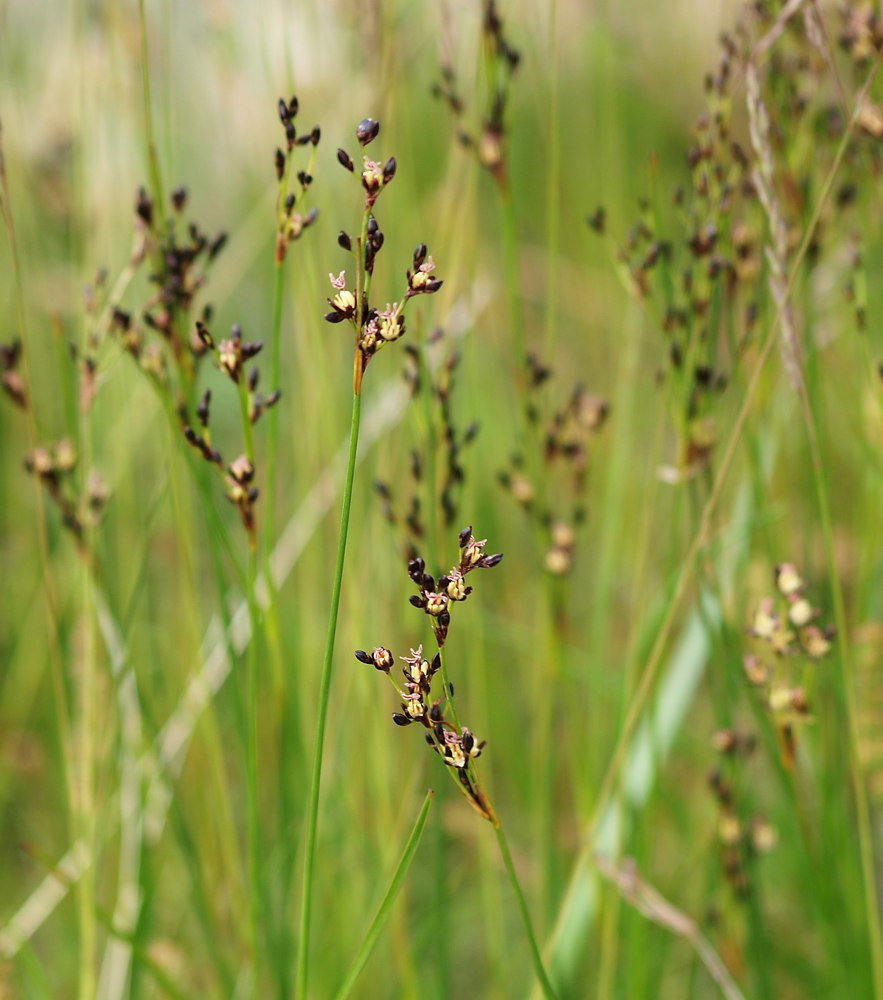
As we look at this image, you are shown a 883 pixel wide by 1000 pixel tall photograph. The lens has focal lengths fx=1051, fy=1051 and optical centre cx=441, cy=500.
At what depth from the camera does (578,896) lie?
1193mm

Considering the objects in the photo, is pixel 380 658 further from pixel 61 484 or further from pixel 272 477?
pixel 61 484

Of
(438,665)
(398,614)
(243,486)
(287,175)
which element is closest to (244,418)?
(243,486)

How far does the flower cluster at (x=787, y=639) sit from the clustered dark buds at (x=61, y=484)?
62 centimetres

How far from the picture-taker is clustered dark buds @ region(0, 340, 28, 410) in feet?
3.15

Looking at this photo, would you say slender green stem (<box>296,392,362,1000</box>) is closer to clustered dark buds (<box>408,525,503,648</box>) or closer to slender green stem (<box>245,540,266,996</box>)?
clustered dark buds (<box>408,525,503,648</box>)

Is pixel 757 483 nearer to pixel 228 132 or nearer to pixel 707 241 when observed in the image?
pixel 707 241

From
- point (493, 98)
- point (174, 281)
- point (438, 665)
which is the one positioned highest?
point (493, 98)

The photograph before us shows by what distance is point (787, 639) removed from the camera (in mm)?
874

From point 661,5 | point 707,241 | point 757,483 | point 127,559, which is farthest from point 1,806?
point 661,5

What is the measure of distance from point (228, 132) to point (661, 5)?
156 centimetres

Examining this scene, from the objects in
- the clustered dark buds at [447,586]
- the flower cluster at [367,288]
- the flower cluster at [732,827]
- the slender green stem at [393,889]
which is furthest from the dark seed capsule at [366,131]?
the flower cluster at [732,827]

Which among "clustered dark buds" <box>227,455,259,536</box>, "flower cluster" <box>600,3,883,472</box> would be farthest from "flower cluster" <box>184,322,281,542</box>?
"flower cluster" <box>600,3,883,472</box>

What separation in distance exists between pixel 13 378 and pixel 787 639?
2.36ft

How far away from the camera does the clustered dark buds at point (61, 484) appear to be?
0.96 m
